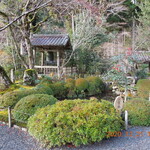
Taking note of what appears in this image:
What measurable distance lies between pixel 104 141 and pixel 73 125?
0.84 meters

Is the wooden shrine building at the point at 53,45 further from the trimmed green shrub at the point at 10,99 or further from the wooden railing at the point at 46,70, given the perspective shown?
the trimmed green shrub at the point at 10,99

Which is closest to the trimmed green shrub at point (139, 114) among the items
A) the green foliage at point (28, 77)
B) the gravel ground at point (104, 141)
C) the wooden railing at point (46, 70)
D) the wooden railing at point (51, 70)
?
the gravel ground at point (104, 141)

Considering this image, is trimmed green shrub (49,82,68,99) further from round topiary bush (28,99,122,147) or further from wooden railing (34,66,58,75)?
round topiary bush (28,99,122,147)

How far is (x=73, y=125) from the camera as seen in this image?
312cm

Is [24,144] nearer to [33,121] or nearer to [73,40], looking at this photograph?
[33,121]

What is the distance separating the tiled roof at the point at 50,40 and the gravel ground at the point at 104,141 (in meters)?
7.12

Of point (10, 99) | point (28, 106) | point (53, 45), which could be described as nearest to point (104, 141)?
point (28, 106)

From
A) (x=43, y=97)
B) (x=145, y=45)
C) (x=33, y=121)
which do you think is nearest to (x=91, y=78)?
(x=43, y=97)

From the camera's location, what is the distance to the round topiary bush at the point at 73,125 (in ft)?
10.2

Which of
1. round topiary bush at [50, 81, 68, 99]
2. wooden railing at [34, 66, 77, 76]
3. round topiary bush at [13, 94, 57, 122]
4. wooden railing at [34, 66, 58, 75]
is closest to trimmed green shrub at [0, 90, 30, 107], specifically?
round topiary bush at [13, 94, 57, 122]

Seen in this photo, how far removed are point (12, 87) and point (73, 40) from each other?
6.67m

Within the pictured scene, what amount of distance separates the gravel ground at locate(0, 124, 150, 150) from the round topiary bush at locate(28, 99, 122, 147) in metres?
0.18

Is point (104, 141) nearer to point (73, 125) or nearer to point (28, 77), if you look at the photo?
point (73, 125)

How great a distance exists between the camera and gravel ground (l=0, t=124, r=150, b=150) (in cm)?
320
